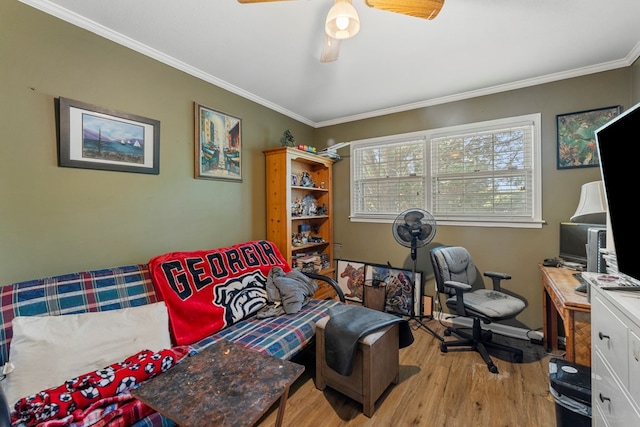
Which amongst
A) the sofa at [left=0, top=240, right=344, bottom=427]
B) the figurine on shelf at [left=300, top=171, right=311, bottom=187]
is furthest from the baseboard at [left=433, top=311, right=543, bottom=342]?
the figurine on shelf at [left=300, top=171, right=311, bottom=187]

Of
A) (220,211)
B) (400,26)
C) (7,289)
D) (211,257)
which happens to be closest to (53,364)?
(7,289)

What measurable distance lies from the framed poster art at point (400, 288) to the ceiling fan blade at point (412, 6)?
2.48 meters

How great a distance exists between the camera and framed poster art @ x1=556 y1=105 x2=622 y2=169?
7.38ft

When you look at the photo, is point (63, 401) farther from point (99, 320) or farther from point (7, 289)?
point (7, 289)

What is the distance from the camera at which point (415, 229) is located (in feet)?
8.85

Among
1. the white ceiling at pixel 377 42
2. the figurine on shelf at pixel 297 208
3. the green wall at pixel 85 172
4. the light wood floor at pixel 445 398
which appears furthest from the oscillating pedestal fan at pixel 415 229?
the green wall at pixel 85 172

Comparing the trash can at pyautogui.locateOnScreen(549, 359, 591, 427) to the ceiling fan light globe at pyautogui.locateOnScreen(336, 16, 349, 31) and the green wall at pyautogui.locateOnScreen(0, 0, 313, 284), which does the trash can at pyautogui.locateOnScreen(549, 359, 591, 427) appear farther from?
the green wall at pyautogui.locateOnScreen(0, 0, 313, 284)

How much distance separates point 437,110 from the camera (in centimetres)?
296

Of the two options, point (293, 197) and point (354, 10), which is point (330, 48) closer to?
point (354, 10)

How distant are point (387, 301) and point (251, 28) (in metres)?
2.96

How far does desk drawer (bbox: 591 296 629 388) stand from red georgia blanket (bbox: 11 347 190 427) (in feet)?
6.19

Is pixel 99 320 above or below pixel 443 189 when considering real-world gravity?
below

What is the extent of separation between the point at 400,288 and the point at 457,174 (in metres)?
1.43

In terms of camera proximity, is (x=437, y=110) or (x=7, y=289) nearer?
(x=7, y=289)
